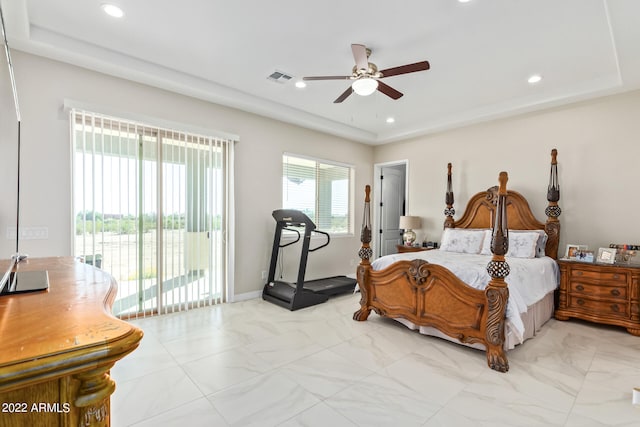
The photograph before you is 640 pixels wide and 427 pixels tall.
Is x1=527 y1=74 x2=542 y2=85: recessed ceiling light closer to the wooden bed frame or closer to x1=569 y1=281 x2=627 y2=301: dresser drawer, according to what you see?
the wooden bed frame

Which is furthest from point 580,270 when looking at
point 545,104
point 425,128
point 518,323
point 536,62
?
point 425,128

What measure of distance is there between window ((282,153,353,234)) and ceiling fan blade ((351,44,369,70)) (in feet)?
8.22

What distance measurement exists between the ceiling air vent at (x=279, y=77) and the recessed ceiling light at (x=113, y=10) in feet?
5.05

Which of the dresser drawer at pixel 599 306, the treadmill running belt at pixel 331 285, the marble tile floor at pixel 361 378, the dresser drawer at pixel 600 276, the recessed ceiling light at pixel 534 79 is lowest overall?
the marble tile floor at pixel 361 378

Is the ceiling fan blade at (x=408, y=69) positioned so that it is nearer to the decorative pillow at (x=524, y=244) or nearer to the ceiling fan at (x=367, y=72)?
the ceiling fan at (x=367, y=72)

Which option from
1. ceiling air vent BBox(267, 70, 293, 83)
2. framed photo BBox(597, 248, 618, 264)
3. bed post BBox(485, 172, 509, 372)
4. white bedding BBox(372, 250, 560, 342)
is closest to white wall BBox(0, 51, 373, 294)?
ceiling air vent BBox(267, 70, 293, 83)

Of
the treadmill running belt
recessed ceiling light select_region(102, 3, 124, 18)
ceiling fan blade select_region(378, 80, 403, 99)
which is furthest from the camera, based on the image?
the treadmill running belt

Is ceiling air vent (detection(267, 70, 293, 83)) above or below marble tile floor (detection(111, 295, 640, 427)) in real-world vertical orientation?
above

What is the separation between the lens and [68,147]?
3168 millimetres

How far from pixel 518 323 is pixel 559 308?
178 cm

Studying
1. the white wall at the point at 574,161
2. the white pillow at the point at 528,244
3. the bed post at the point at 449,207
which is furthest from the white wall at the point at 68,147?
the white pillow at the point at 528,244

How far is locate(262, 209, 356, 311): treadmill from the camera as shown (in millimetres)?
4246

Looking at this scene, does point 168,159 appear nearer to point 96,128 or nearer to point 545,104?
point 96,128

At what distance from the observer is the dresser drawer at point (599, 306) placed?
135 inches
